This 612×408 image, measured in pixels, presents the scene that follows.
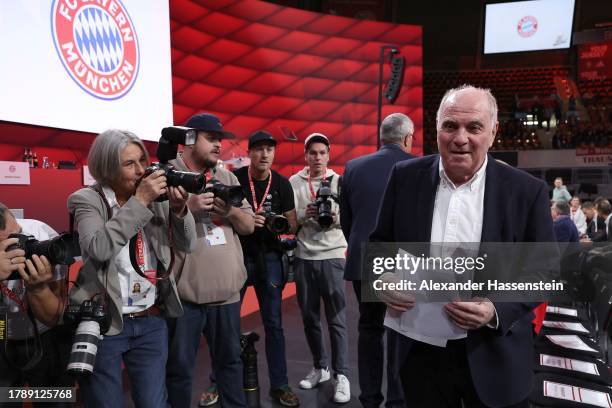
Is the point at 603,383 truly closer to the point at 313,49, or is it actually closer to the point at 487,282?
the point at 487,282

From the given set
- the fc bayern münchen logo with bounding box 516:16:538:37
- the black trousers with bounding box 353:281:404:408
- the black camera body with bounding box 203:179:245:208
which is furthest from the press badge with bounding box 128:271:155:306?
the fc bayern münchen logo with bounding box 516:16:538:37

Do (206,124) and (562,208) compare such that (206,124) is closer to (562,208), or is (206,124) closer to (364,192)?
(364,192)

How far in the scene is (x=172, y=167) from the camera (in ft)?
5.25

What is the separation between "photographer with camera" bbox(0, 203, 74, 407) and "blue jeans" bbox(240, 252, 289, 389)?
108 centimetres

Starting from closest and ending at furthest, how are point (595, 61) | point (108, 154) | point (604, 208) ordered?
point (108, 154), point (604, 208), point (595, 61)

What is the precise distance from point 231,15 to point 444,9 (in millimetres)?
9561

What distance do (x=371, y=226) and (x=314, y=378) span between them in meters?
1.09

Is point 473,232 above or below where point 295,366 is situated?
above

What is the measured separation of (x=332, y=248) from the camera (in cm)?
289

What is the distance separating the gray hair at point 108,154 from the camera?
59.1 inches

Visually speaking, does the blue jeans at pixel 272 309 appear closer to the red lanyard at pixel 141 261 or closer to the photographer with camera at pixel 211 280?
the photographer with camera at pixel 211 280

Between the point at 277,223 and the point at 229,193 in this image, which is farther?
the point at 277,223

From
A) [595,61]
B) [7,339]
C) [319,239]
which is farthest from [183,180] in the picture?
[595,61]

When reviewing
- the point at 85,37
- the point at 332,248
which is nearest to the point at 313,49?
the point at 85,37
